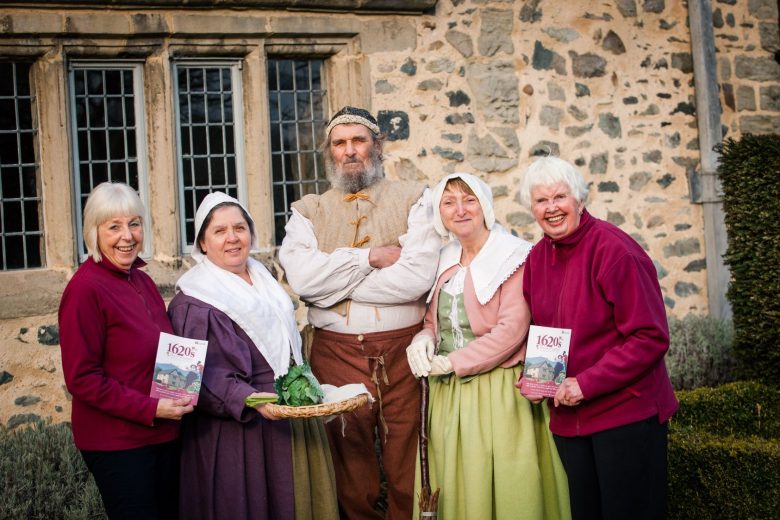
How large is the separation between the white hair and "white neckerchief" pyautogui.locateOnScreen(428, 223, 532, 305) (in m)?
0.40

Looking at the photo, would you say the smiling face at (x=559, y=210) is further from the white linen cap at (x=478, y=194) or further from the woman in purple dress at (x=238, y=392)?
the woman in purple dress at (x=238, y=392)

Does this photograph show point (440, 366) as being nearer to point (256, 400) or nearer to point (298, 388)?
point (298, 388)

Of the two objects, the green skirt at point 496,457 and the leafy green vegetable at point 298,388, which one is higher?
the leafy green vegetable at point 298,388

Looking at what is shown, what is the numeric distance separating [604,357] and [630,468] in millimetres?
417

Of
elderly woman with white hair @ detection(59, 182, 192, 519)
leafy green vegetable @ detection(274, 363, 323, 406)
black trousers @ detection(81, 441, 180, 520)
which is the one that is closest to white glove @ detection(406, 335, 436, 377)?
leafy green vegetable @ detection(274, 363, 323, 406)

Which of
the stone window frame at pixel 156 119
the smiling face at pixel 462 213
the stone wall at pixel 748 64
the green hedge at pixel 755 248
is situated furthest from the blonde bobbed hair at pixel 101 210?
the stone wall at pixel 748 64

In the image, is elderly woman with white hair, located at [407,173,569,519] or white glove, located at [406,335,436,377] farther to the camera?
white glove, located at [406,335,436,377]

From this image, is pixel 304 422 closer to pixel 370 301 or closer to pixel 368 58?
pixel 370 301

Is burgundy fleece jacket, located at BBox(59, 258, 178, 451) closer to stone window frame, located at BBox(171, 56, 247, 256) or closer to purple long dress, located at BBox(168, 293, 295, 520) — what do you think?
purple long dress, located at BBox(168, 293, 295, 520)

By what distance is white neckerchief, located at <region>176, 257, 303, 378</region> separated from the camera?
3.36 metres

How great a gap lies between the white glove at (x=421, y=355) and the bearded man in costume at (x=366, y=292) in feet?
1.01

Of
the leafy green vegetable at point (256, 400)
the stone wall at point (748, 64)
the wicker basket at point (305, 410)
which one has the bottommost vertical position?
the wicker basket at point (305, 410)

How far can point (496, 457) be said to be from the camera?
133 inches

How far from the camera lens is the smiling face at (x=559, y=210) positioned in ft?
10.3
